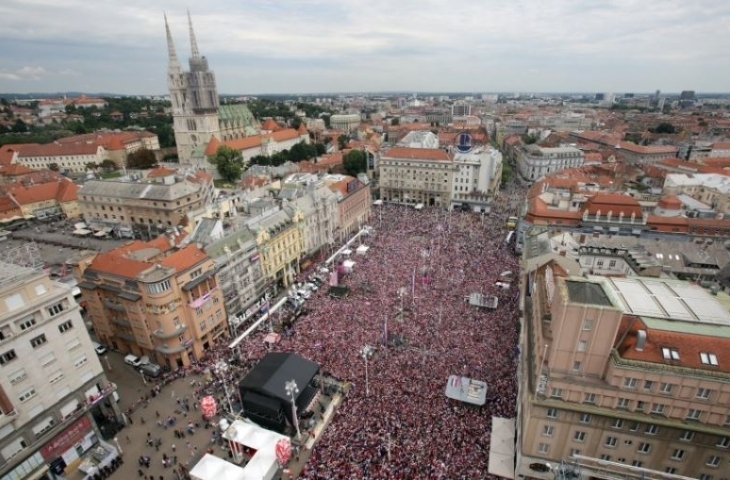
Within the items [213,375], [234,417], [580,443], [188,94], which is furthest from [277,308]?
[188,94]

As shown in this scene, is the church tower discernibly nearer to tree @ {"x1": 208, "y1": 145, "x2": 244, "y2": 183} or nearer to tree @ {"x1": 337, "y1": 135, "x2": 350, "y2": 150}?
tree @ {"x1": 208, "y1": 145, "x2": 244, "y2": 183}

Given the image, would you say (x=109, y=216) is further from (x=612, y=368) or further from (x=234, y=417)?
(x=612, y=368)

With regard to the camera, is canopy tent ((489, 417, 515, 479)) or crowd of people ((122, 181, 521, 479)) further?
crowd of people ((122, 181, 521, 479))

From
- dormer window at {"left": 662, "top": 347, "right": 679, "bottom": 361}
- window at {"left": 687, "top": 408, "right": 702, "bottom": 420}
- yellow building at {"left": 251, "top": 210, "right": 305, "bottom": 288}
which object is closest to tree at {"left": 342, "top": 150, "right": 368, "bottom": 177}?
yellow building at {"left": 251, "top": 210, "right": 305, "bottom": 288}

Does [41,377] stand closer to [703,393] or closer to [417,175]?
[703,393]

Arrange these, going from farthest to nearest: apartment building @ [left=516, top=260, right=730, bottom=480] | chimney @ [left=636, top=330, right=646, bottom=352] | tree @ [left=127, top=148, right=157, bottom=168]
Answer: tree @ [left=127, top=148, right=157, bottom=168]
chimney @ [left=636, top=330, right=646, bottom=352]
apartment building @ [left=516, top=260, right=730, bottom=480]

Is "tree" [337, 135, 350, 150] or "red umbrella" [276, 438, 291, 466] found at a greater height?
"tree" [337, 135, 350, 150]
